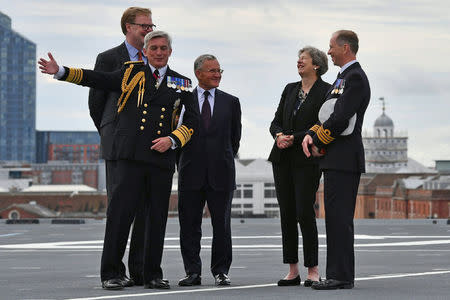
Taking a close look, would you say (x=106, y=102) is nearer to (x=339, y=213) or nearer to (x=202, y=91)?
(x=202, y=91)

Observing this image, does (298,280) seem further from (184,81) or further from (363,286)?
(184,81)

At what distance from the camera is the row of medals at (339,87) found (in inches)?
312

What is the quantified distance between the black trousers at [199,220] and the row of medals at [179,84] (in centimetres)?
84

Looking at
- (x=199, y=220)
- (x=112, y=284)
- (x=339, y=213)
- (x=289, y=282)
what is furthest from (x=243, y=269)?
(x=112, y=284)

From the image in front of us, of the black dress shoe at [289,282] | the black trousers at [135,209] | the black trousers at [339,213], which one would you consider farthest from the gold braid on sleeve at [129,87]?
the black dress shoe at [289,282]

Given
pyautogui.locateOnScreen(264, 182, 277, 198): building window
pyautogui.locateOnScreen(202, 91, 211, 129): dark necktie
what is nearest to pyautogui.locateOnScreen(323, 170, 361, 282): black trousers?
pyautogui.locateOnScreen(202, 91, 211, 129): dark necktie

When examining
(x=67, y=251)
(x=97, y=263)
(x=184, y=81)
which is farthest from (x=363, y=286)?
(x=67, y=251)

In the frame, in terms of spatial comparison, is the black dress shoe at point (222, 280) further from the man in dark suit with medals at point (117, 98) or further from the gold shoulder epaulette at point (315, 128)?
the gold shoulder epaulette at point (315, 128)

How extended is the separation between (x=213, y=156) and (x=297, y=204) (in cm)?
74

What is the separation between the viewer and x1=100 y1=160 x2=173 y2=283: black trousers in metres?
7.86

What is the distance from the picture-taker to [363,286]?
26.1 ft

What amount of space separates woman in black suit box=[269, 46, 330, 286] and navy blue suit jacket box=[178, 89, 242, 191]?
1.15ft

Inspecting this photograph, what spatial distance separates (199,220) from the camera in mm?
8414

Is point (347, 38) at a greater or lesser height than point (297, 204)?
greater
